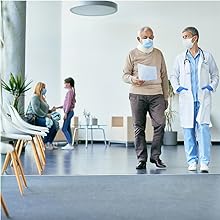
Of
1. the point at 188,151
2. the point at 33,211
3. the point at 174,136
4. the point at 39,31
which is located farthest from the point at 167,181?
the point at 39,31

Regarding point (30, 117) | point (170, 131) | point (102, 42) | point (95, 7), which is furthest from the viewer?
point (102, 42)

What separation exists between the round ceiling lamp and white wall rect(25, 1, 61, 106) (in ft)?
5.64

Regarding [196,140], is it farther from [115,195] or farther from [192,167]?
[115,195]

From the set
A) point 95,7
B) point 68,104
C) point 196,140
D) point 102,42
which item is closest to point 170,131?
point 102,42

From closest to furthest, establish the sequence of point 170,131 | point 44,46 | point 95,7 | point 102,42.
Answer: point 95,7 < point 170,131 < point 102,42 < point 44,46

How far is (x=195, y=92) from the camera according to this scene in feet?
12.9

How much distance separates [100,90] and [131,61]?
213 inches

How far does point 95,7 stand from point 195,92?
164 inches

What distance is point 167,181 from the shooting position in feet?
11.4

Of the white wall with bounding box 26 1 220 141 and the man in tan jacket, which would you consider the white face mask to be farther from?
the white wall with bounding box 26 1 220 141

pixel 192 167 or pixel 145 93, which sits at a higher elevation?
pixel 145 93

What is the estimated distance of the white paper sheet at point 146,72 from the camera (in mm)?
3975

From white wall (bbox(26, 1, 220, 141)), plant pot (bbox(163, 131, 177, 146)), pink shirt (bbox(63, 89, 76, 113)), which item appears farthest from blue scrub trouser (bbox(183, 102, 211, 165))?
white wall (bbox(26, 1, 220, 141))

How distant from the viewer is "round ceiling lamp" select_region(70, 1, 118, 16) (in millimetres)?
7364
